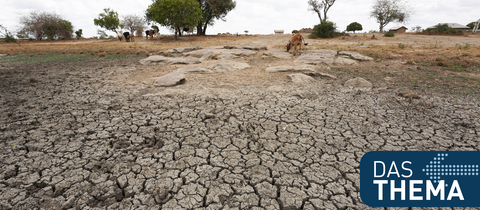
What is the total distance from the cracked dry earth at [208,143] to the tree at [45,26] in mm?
29592

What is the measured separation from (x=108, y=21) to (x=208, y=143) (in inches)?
1239

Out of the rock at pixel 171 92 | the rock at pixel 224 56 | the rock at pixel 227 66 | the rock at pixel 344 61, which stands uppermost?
the rock at pixel 224 56

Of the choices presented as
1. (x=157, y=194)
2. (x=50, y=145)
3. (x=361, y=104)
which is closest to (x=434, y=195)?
(x=361, y=104)

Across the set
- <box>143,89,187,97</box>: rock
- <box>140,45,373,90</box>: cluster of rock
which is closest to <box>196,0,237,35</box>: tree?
<box>140,45,373,90</box>: cluster of rock

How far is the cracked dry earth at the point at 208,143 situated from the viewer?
209 cm

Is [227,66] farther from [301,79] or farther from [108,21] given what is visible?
[108,21]

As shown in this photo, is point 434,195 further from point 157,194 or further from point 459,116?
point 157,194

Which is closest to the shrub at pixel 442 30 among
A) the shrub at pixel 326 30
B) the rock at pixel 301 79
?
the shrub at pixel 326 30

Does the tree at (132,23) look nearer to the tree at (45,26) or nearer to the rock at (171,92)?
the tree at (45,26)

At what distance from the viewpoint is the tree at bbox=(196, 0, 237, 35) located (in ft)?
77.6

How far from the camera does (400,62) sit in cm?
782

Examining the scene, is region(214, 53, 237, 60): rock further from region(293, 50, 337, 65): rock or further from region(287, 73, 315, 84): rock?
region(287, 73, 315, 84): rock

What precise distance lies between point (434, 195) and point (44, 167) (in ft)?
13.9
